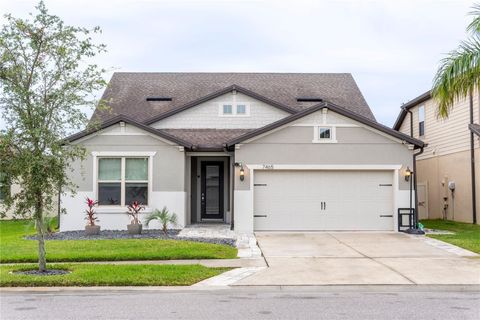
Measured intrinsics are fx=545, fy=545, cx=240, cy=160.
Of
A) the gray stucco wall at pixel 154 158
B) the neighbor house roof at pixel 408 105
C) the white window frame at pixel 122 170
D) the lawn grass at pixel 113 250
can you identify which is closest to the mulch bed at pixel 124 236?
the lawn grass at pixel 113 250

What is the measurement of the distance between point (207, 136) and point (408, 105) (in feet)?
35.0

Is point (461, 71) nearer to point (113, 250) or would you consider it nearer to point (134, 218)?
point (113, 250)

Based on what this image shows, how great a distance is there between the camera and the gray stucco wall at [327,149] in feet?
58.5

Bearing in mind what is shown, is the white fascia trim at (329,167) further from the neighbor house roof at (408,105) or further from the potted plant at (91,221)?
the neighbor house roof at (408,105)

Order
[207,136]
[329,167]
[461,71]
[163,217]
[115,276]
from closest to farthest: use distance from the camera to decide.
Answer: [115,276]
[461,71]
[163,217]
[329,167]
[207,136]

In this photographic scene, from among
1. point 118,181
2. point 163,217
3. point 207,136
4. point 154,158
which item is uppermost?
point 207,136

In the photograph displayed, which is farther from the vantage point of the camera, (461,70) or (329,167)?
(329,167)

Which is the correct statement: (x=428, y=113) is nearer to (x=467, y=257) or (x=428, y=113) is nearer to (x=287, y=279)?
(x=467, y=257)

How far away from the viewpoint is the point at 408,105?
25500 millimetres

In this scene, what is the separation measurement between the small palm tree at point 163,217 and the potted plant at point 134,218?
0.39 metres

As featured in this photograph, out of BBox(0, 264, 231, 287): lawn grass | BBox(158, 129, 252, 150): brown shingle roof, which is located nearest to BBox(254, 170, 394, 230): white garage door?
BBox(158, 129, 252, 150): brown shingle roof

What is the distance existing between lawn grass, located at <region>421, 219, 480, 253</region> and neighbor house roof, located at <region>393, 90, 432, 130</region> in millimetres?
5345

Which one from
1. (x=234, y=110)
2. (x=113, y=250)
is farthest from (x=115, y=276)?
(x=234, y=110)

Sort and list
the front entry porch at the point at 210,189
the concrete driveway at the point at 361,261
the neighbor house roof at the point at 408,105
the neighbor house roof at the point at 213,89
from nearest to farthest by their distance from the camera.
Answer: the concrete driveway at the point at 361,261
the front entry porch at the point at 210,189
the neighbor house roof at the point at 408,105
the neighbor house roof at the point at 213,89
